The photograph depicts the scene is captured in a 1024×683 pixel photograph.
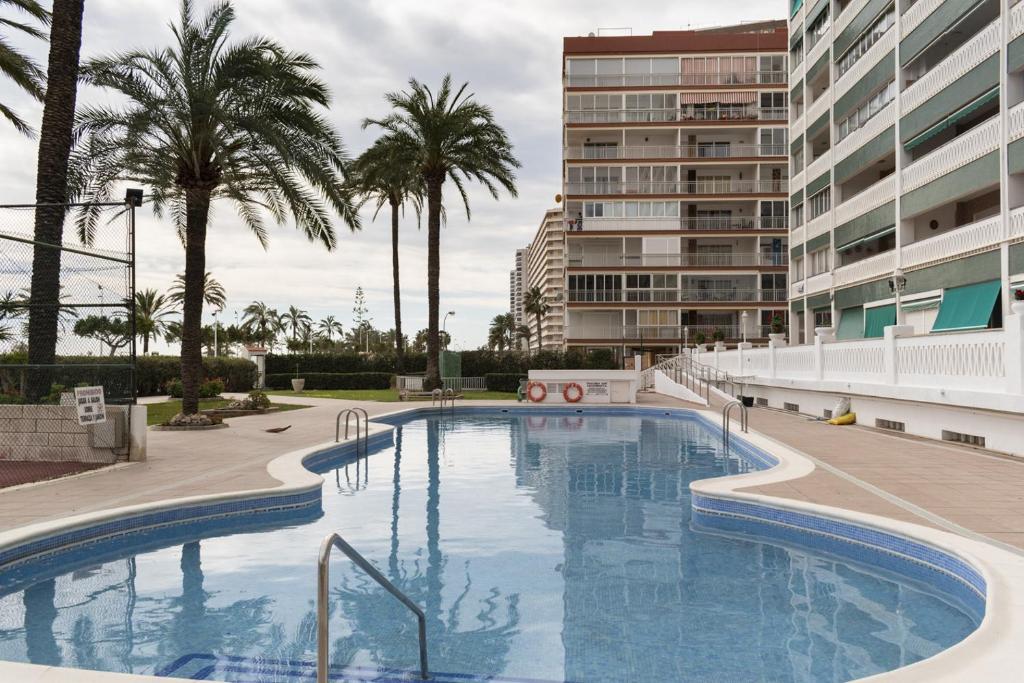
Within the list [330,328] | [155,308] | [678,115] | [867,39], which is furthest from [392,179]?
[330,328]

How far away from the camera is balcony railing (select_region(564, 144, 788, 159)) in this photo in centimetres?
5169

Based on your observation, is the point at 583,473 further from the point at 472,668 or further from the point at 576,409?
the point at 576,409

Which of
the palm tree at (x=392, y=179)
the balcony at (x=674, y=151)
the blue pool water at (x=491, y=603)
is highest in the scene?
the balcony at (x=674, y=151)

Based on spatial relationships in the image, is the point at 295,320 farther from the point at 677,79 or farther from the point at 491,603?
the point at 491,603

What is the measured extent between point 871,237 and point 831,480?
22.0m

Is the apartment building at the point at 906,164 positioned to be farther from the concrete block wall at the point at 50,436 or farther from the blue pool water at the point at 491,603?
Answer: the concrete block wall at the point at 50,436

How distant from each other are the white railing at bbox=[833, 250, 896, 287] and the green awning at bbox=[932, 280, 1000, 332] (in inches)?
157

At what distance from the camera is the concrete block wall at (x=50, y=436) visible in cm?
1204

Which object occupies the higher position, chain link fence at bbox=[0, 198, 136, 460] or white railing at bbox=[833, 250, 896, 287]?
white railing at bbox=[833, 250, 896, 287]

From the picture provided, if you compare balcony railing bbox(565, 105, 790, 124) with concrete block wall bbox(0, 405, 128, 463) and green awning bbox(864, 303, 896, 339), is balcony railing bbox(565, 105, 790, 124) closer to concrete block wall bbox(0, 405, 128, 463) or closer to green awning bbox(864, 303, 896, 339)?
green awning bbox(864, 303, 896, 339)

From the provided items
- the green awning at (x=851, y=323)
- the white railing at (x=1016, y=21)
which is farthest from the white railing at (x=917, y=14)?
the green awning at (x=851, y=323)

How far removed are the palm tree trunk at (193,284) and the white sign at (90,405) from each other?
20.5 ft

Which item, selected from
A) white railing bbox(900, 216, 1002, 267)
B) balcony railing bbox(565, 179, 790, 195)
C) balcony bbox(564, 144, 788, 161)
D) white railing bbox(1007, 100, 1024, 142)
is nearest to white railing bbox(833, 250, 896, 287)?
white railing bbox(900, 216, 1002, 267)

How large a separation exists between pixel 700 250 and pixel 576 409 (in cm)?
3114
